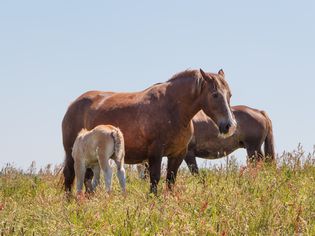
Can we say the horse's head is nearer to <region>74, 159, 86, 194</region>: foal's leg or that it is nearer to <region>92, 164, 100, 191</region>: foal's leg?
<region>92, 164, 100, 191</region>: foal's leg

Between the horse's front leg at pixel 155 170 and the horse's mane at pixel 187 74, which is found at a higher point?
the horse's mane at pixel 187 74

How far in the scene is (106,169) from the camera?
988 centimetres

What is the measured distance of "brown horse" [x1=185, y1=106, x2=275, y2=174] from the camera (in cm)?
1892

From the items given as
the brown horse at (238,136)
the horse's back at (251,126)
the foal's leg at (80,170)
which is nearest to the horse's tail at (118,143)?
the foal's leg at (80,170)

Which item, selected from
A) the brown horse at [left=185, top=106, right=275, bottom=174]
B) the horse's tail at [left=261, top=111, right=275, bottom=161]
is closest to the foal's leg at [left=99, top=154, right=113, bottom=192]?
the brown horse at [left=185, top=106, right=275, bottom=174]

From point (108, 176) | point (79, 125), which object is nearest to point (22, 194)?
point (79, 125)

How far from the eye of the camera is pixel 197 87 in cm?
1026

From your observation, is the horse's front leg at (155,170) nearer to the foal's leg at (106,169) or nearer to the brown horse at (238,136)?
the foal's leg at (106,169)

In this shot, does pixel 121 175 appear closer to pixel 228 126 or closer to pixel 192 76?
Result: pixel 228 126

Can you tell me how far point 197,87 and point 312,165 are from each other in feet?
8.50

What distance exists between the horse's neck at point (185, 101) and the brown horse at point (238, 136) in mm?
8419

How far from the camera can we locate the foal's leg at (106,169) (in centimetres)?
972

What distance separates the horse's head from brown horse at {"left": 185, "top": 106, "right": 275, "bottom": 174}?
28.5ft

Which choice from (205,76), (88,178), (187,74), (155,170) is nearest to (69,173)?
(88,178)
